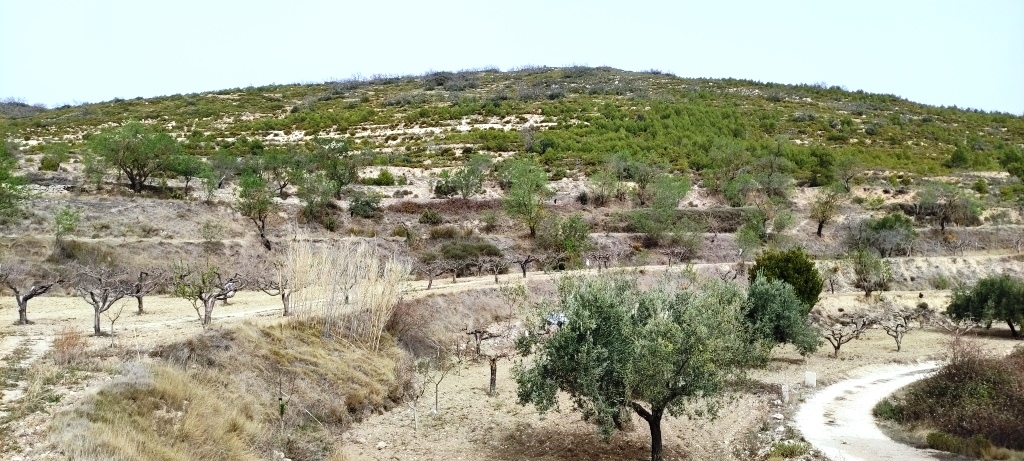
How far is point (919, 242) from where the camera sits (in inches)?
1941

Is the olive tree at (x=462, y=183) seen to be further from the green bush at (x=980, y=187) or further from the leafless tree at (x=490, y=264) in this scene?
the green bush at (x=980, y=187)

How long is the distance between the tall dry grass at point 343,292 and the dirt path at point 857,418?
12.4 meters

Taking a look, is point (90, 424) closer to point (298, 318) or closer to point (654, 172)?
point (298, 318)

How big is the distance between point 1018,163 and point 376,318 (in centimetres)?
7543

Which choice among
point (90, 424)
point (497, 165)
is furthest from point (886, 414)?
point (497, 165)

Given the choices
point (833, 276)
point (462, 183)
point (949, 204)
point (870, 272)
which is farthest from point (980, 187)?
point (462, 183)

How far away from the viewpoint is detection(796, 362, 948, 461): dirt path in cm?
1524

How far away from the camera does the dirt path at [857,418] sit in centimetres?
1524

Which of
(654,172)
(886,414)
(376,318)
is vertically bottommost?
(886,414)

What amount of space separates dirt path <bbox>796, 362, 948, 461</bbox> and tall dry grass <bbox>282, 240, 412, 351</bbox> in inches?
489

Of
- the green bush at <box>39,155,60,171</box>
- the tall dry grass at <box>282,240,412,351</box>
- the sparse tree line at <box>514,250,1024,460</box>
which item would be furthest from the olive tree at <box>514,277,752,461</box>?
the green bush at <box>39,155,60,171</box>

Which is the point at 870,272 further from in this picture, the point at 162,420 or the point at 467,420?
the point at 162,420

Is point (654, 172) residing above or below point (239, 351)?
above

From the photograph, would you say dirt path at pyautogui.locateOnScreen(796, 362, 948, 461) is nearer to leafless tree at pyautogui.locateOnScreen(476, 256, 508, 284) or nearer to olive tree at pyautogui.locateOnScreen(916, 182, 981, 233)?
leafless tree at pyautogui.locateOnScreen(476, 256, 508, 284)
